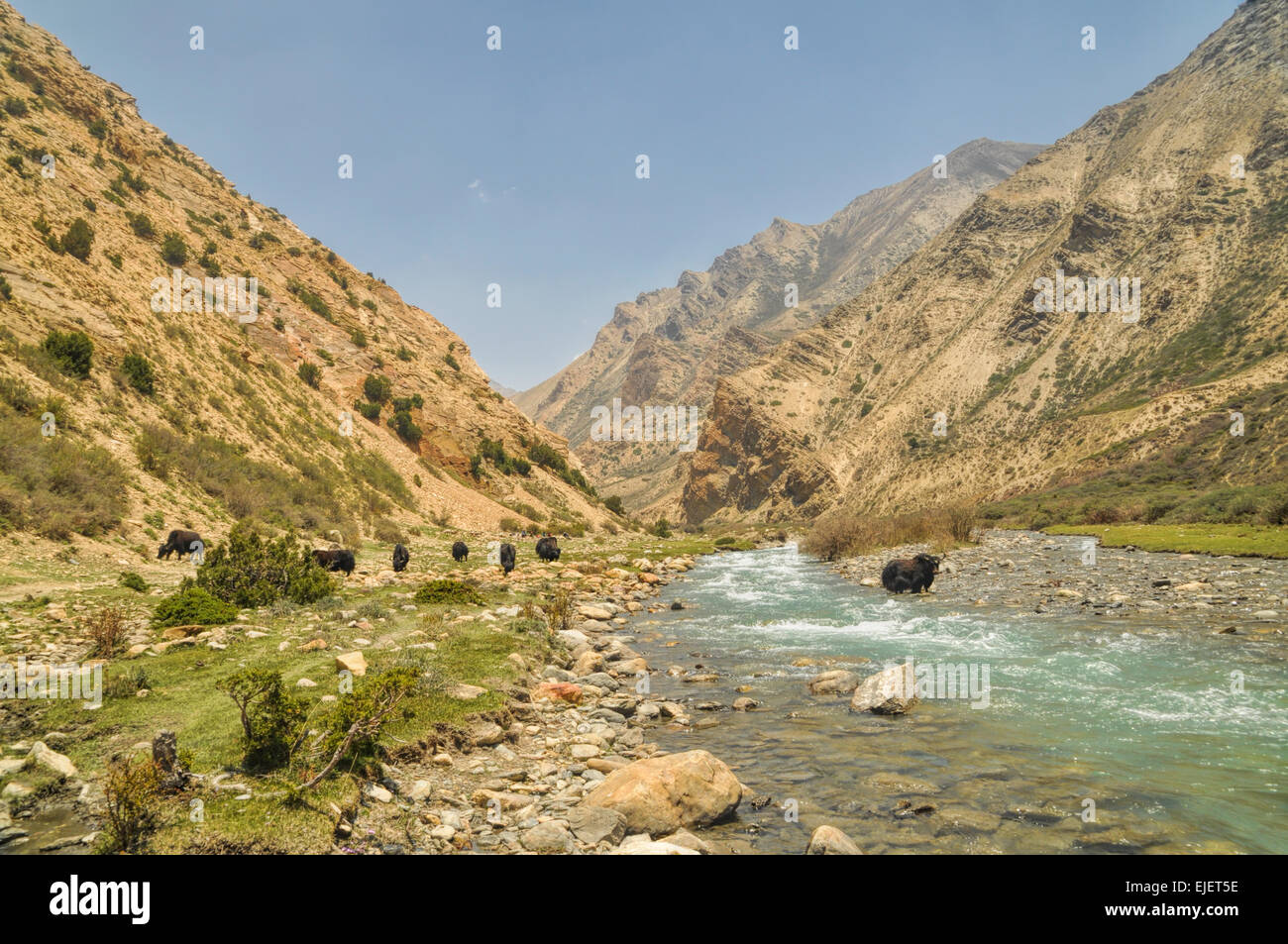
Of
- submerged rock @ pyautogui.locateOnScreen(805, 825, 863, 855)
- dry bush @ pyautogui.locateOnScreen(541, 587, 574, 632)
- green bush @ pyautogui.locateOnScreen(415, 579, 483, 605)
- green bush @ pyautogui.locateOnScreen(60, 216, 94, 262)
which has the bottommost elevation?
dry bush @ pyautogui.locateOnScreen(541, 587, 574, 632)

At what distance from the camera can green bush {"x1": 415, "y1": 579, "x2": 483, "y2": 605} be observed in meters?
17.9

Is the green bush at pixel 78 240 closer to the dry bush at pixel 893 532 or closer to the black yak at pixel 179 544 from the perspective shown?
the black yak at pixel 179 544

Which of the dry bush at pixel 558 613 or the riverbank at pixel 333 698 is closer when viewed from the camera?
the riverbank at pixel 333 698

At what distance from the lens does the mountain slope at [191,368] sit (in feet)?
68.6

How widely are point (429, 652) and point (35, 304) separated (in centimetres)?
2836

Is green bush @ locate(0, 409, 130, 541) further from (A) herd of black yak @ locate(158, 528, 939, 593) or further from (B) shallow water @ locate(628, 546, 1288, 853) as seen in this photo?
(B) shallow water @ locate(628, 546, 1288, 853)

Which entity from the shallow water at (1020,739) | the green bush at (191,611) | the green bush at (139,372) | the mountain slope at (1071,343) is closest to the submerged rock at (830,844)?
the shallow water at (1020,739)

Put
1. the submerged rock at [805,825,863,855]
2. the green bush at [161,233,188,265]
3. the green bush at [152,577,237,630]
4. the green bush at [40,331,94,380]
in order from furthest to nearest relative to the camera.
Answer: the green bush at [161,233,188,265] → the green bush at [40,331,94,380] → the green bush at [152,577,237,630] → the submerged rock at [805,825,863,855]

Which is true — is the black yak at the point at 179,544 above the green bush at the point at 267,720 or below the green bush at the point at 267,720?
above

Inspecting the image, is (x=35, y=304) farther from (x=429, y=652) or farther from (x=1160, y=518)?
(x=1160, y=518)

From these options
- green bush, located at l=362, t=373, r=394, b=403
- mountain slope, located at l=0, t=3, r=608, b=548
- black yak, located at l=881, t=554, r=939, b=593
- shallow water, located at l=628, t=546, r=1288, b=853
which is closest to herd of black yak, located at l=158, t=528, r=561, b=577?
mountain slope, located at l=0, t=3, r=608, b=548

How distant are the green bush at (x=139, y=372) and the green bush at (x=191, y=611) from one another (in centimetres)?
1968

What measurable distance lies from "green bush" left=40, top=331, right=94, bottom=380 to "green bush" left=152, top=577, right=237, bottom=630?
1749 cm
